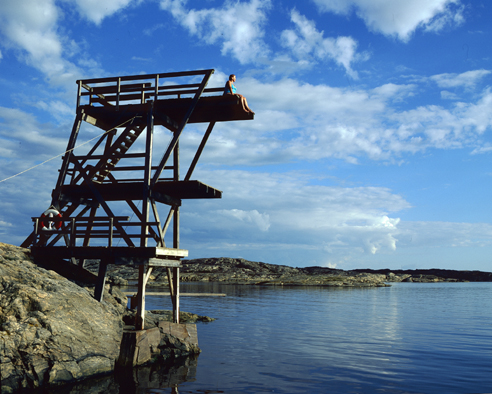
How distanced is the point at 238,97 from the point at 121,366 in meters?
12.1

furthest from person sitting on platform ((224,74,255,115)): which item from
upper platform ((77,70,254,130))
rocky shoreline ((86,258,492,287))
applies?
rocky shoreline ((86,258,492,287))

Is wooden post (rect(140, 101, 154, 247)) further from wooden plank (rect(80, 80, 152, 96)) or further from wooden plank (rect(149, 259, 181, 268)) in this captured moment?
wooden plank (rect(80, 80, 152, 96))

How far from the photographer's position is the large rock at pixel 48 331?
13.1 metres

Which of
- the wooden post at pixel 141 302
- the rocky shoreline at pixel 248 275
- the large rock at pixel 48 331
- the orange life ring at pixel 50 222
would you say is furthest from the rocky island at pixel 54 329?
the rocky shoreline at pixel 248 275

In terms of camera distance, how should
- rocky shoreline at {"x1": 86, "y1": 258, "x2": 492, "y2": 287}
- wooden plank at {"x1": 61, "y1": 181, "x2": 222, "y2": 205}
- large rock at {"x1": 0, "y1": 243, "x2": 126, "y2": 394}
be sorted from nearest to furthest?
large rock at {"x1": 0, "y1": 243, "x2": 126, "y2": 394}, wooden plank at {"x1": 61, "y1": 181, "x2": 222, "y2": 205}, rocky shoreline at {"x1": 86, "y1": 258, "x2": 492, "y2": 287}

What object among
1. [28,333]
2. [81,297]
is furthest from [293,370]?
[28,333]

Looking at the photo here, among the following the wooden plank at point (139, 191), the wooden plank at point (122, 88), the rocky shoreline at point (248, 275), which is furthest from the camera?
the rocky shoreline at point (248, 275)

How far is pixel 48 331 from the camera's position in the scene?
1396cm

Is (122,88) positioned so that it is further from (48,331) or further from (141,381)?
(141,381)

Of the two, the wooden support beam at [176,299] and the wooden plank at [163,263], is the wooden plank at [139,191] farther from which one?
the wooden support beam at [176,299]

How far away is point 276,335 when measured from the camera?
26.5 meters

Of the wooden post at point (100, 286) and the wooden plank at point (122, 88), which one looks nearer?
the wooden post at point (100, 286)

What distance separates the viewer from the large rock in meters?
13.1

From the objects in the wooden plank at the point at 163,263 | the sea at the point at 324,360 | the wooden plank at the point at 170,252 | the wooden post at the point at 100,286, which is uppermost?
the wooden plank at the point at 170,252
